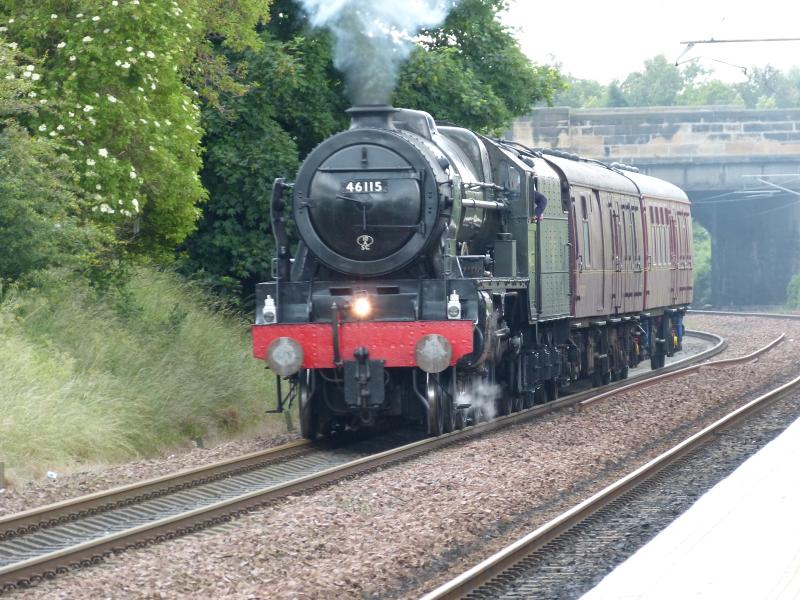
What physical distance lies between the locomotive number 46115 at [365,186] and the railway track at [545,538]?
382 cm

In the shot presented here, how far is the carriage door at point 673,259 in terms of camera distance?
25.5 m

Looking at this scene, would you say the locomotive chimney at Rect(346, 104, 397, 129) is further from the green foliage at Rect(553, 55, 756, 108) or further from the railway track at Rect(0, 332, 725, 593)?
the green foliage at Rect(553, 55, 756, 108)

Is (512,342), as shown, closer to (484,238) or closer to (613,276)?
(484,238)

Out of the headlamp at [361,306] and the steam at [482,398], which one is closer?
the headlamp at [361,306]

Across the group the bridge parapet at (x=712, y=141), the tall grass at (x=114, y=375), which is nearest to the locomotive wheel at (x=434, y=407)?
the tall grass at (x=114, y=375)

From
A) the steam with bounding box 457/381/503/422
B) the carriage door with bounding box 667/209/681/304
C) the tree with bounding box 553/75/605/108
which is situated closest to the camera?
the steam with bounding box 457/381/503/422

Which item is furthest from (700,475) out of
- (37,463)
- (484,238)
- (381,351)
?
(37,463)

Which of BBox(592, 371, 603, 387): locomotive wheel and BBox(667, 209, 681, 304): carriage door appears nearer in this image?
BBox(592, 371, 603, 387): locomotive wheel

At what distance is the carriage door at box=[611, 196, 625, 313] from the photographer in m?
20.4

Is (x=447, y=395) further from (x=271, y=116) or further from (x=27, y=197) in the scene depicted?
(x=271, y=116)

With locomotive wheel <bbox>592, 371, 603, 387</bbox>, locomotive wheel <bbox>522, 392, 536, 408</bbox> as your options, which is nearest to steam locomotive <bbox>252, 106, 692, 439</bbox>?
locomotive wheel <bbox>522, 392, 536, 408</bbox>

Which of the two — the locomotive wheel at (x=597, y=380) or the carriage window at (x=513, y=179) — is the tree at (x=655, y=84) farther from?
the carriage window at (x=513, y=179)

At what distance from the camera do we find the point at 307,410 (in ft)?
46.3

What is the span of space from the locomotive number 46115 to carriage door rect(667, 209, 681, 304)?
1289cm
